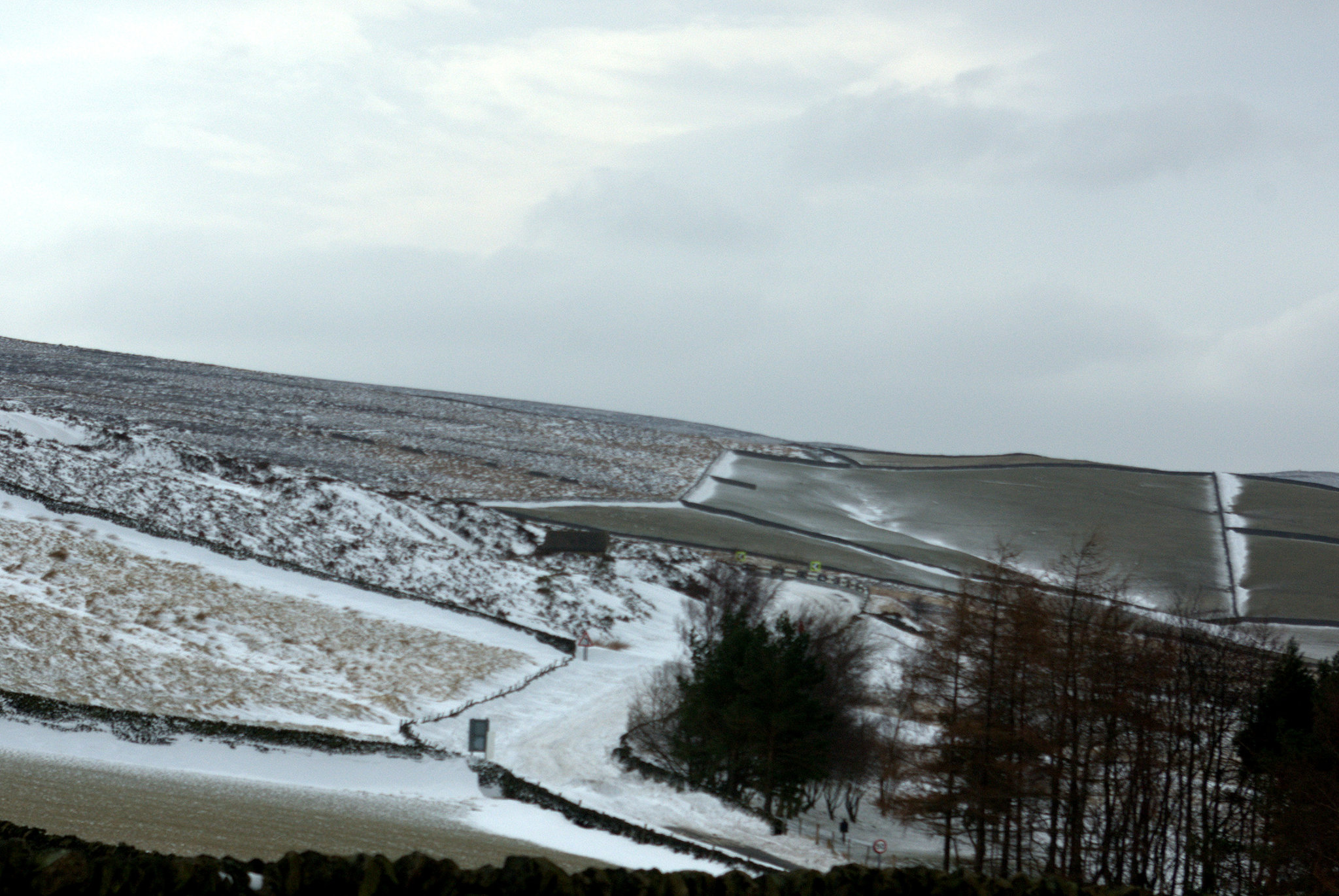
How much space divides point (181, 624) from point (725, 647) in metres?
19.9

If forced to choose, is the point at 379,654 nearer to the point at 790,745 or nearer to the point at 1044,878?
the point at 790,745

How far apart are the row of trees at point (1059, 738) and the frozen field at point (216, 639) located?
10.8 m

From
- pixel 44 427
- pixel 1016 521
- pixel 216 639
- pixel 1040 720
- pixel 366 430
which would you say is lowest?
pixel 216 639

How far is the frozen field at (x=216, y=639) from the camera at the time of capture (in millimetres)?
31188

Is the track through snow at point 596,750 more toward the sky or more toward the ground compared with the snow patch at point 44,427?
more toward the ground

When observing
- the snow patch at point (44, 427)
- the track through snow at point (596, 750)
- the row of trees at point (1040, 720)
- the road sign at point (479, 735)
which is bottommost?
the track through snow at point (596, 750)

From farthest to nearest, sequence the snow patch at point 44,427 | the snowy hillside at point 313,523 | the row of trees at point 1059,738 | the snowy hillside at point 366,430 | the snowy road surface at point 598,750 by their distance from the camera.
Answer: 1. the snowy hillside at point 366,430
2. the snow patch at point 44,427
3. the snowy hillside at point 313,523
4. the snowy road surface at point 598,750
5. the row of trees at point 1059,738

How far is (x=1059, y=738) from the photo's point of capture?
23.2 metres

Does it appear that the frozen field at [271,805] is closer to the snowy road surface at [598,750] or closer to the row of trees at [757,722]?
the snowy road surface at [598,750]

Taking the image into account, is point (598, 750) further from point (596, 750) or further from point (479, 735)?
point (479, 735)

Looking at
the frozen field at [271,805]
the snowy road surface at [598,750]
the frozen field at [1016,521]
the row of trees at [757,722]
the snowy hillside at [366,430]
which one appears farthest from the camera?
the snowy hillside at [366,430]

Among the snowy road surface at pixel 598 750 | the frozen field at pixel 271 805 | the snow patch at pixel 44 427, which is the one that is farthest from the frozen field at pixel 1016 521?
the frozen field at pixel 271 805

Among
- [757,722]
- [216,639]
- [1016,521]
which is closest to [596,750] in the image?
[757,722]

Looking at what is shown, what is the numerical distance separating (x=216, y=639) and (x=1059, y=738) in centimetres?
2840
